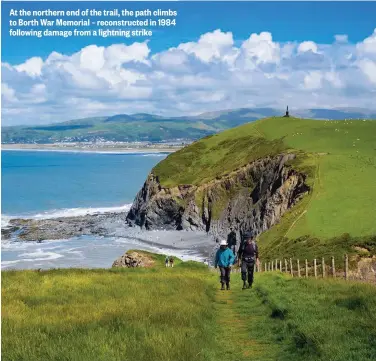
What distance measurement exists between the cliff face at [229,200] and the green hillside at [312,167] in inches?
95.8

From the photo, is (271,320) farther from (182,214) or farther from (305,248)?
(182,214)

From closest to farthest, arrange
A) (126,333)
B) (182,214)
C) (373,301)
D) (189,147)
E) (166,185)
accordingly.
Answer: (126,333), (373,301), (182,214), (166,185), (189,147)

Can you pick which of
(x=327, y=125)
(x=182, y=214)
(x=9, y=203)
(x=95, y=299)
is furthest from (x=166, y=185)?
(x=95, y=299)

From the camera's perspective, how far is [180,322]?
12766 millimetres

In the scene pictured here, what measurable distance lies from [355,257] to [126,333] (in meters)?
32.7

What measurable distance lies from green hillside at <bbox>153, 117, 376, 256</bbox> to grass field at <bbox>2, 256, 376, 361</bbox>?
91.0 ft

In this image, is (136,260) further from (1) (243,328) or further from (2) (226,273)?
(1) (243,328)

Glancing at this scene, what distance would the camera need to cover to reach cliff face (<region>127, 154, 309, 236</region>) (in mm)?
72438

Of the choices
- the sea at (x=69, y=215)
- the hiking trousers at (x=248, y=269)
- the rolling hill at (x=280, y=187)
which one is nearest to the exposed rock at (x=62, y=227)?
the sea at (x=69, y=215)

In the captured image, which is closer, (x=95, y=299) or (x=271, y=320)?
(x=271, y=320)

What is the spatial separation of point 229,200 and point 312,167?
85.6 ft

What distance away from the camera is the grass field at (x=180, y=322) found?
391 inches

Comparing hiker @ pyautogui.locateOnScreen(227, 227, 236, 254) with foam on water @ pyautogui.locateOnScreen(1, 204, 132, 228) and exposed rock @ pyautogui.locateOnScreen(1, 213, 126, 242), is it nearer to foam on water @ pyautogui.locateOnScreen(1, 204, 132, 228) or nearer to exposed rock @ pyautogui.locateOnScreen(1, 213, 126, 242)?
exposed rock @ pyautogui.locateOnScreen(1, 213, 126, 242)

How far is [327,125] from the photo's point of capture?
111 m
